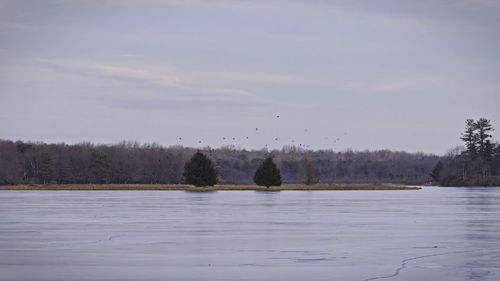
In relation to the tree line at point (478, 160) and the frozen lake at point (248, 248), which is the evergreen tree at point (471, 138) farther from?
the frozen lake at point (248, 248)

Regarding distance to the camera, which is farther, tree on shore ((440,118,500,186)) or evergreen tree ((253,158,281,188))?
tree on shore ((440,118,500,186))

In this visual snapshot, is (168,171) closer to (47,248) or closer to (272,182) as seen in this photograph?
(272,182)

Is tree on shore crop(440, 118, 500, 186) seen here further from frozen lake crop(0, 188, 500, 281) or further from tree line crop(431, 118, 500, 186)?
frozen lake crop(0, 188, 500, 281)

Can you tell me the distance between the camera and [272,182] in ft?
312

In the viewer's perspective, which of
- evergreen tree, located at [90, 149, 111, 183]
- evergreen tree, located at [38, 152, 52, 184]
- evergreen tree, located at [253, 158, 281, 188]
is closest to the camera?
evergreen tree, located at [253, 158, 281, 188]

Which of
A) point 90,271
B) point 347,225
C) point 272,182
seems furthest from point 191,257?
point 272,182

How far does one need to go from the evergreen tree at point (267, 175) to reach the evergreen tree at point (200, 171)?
5.38 meters

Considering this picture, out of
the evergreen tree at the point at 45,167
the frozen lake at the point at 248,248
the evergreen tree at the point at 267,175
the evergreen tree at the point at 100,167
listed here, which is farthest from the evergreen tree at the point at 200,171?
the frozen lake at the point at 248,248

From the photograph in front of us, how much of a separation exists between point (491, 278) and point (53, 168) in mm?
117972

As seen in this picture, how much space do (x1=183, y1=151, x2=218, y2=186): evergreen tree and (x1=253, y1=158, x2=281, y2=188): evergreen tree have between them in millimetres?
5380

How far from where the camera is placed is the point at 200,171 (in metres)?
91.9

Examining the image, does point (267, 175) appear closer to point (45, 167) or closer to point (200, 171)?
point (200, 171)

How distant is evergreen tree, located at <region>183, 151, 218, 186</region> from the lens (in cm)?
9081

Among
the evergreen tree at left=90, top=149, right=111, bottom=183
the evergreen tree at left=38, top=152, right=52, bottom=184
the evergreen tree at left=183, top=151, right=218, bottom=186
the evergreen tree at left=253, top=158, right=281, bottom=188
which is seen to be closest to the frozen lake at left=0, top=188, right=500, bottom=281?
the evergreen tree at left=183, top=151, right=218, bottom=186
